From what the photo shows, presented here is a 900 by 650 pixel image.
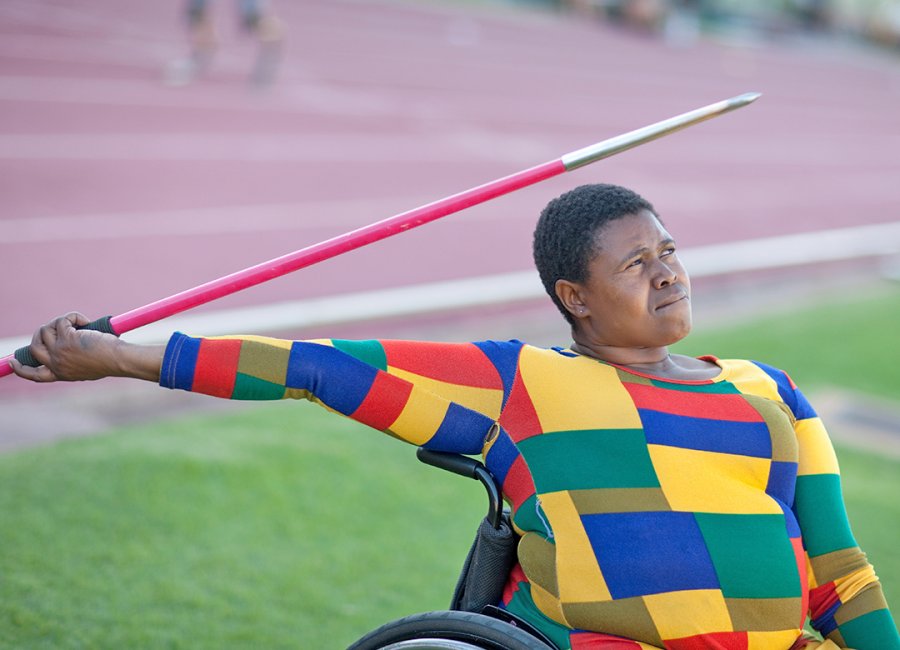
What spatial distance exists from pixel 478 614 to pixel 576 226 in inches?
28.2

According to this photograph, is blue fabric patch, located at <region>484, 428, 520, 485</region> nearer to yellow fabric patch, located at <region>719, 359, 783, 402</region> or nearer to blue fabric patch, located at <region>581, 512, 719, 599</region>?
blue fabric patch, located at <region>581, 512, 719, 599</region>

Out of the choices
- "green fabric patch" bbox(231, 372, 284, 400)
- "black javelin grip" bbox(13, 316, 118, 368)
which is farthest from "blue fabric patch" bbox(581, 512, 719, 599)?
"black javelin grip" bbox(13, 316, 118, 368)

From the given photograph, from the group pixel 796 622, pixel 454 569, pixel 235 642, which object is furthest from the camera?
pixel 454 569

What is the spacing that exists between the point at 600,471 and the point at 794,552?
371 millimetres

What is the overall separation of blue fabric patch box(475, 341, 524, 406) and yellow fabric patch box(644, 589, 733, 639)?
428 millimetres

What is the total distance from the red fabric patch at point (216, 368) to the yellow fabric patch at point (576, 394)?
50 cm

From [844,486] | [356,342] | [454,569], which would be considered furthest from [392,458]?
[356,342]

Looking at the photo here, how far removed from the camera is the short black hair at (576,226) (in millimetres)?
2057

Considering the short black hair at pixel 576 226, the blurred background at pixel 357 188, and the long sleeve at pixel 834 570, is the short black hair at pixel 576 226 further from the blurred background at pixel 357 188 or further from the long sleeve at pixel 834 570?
the blurred background at pixel 357 188

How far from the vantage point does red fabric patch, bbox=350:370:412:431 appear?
76.4 inches

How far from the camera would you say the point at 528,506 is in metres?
1.94

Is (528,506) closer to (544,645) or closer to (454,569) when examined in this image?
(544,645)

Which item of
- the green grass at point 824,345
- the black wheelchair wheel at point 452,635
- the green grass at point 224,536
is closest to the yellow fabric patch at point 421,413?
the black wheelchair wheel at point 452,635

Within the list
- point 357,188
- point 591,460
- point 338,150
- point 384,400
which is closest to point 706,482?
point 591,460
